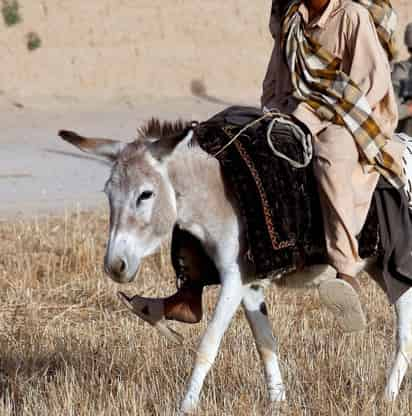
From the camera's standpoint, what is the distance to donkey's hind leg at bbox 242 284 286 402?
6172mm

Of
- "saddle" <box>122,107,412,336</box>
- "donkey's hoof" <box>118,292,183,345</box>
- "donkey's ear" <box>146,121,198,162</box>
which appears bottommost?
"donkey's hoof" <box>118,292,183,345</box>

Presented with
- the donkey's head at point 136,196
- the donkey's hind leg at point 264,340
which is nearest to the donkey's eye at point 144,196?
the donkey's head at point 136,196

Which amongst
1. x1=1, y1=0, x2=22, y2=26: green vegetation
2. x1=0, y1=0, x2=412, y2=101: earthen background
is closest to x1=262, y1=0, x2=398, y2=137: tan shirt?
x1=0, y1=0, x2=412, y2=101: earthen background

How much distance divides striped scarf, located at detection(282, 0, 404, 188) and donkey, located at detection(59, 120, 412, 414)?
65 centimetres

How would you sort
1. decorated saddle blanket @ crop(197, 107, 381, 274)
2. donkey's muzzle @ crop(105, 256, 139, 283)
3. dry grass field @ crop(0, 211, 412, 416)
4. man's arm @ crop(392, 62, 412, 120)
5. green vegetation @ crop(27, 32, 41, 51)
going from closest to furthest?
1. donkey's muzzle @ crop(105, 256, 139, 283)
2. decorated saddle blanket @ crop(197, 107, 381, 274)
3. dry grass field @ crop(0, 211, 412, 416)
4. man's arm @ crop(392, 62, 412, 120)
5. green vegetation @ crop(27, 32, 41, 51)

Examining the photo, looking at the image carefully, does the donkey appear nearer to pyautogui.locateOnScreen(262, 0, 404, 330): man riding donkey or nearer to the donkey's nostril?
the donkey's nostril

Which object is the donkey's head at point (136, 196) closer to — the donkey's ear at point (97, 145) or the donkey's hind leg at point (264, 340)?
the donkey's ear at point (97, 145)

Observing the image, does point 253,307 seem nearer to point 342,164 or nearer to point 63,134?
point 342,164

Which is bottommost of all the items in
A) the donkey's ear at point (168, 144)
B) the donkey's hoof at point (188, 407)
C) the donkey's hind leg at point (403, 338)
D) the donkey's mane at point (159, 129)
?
the donkey's hind leg at point (403, 338)

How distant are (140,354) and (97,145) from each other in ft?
6.13

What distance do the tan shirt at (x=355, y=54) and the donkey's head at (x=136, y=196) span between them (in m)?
0.97

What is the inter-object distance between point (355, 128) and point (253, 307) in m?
1.03

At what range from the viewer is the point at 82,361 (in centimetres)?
705

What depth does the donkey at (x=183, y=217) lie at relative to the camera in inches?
214
